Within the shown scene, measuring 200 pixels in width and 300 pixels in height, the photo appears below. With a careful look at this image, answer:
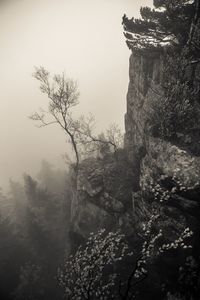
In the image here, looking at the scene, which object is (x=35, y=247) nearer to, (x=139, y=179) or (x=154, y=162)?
(x=139, y=179)

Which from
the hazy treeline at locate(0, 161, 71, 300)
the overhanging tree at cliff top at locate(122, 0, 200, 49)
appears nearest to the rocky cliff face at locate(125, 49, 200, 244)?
the overhanging tree at cliff top at locate(122, 0, 200, 49)

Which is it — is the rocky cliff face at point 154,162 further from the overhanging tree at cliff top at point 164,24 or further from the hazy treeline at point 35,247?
the hazy treeline at point 35,247

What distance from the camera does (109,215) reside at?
27.8 metres

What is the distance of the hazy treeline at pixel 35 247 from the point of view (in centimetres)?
3824

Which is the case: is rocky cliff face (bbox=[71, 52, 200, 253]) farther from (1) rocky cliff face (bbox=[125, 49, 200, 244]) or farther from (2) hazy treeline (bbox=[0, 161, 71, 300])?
(2) hazy treeline (bbox=[0, 161, 71, 300])

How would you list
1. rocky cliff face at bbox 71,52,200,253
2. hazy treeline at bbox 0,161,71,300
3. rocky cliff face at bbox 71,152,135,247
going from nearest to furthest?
rocky cliff face at bbox 71,52,200,253
rocky cliff face at bbox 71,152,135,247
hazy treeline at bbox 0,161,71,300

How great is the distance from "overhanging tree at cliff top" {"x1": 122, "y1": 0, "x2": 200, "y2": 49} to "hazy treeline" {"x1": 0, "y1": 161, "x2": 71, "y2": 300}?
95.9 feet

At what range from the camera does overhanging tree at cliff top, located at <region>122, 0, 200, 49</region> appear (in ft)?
72.6

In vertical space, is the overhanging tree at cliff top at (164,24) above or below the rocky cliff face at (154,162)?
above

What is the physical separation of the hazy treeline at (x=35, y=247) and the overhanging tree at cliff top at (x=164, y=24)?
A: 95.9ft

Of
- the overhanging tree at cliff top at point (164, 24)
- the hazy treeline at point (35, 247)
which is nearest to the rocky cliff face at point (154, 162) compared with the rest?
the overhanging tree at cliff top at point (164, 24)

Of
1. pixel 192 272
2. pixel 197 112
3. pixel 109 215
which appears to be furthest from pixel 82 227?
pixel 197 112

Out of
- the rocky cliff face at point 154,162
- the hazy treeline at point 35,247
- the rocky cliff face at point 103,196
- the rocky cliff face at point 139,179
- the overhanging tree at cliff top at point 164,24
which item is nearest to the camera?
the rocky cliff face at point 154,162

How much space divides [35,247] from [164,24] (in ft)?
134
